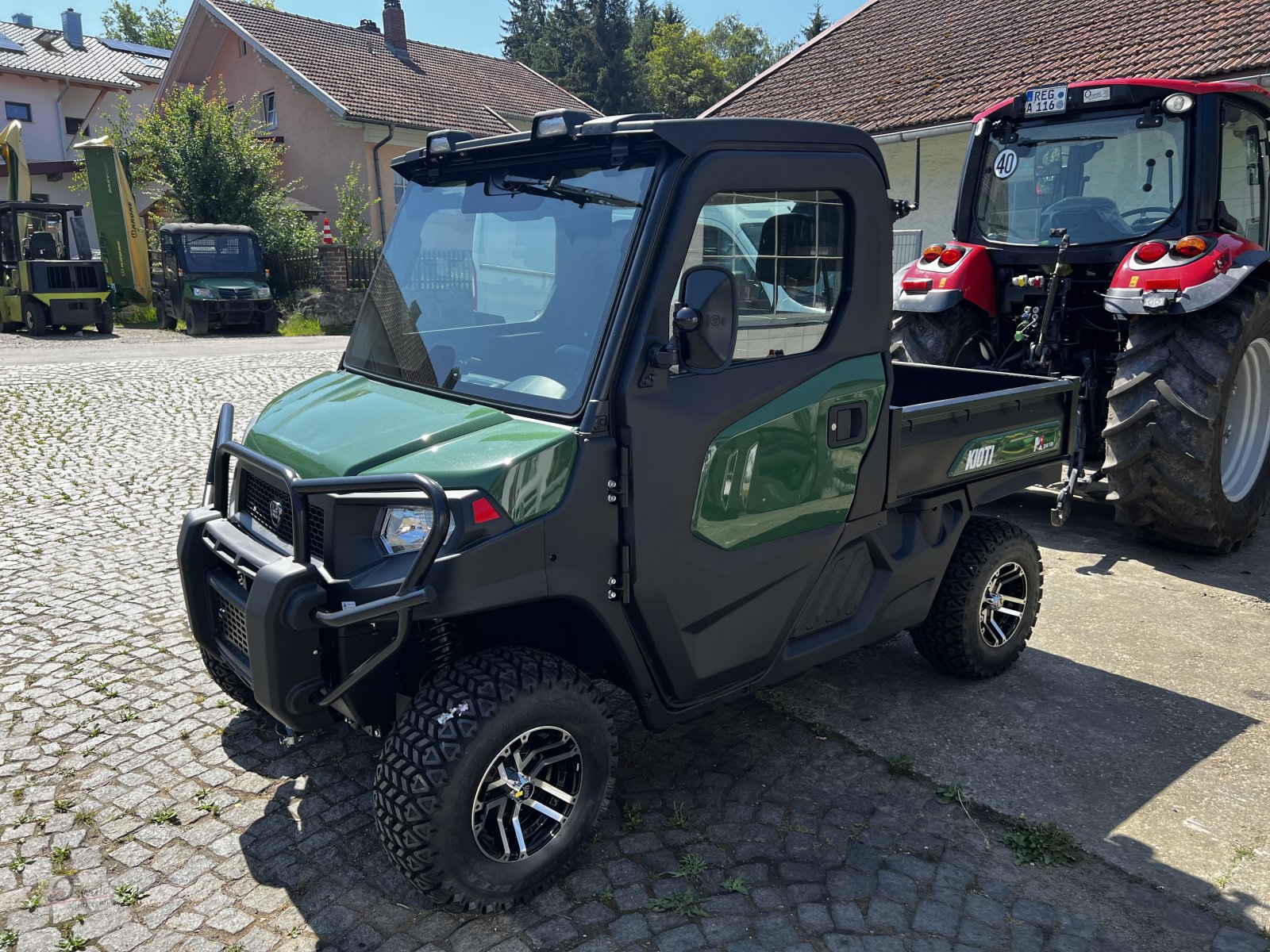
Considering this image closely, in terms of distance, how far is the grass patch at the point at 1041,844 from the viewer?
321 centimetres

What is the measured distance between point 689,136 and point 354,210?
23.6 m

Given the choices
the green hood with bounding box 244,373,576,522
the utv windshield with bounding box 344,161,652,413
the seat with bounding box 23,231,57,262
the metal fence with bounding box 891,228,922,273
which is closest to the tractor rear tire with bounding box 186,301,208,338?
the seat with bounding box 23,231,57,262

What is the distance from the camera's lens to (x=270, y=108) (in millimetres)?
30828

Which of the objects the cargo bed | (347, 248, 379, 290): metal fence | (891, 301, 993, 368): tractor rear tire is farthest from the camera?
(347, 248, 379, 290): metal fence

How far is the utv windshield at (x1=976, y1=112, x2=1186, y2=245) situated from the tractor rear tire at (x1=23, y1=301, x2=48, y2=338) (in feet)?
58.6

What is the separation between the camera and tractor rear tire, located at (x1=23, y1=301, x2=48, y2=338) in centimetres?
1875

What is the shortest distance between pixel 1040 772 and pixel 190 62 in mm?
36595

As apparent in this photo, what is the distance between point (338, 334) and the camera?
2059 centimetres

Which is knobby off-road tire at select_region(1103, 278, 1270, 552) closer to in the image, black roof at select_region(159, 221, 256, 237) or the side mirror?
the side mirror

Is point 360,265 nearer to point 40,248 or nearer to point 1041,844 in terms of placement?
point 40,248

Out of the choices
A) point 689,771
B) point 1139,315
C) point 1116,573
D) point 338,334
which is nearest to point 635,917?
point 689,771

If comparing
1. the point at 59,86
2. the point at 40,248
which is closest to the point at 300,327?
the point at 40,248

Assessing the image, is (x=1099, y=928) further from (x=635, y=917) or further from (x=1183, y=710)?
(x=1183, y=710)

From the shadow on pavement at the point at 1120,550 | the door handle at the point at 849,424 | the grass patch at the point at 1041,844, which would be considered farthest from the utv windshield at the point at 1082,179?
the grass patch at the point at 1041,844
